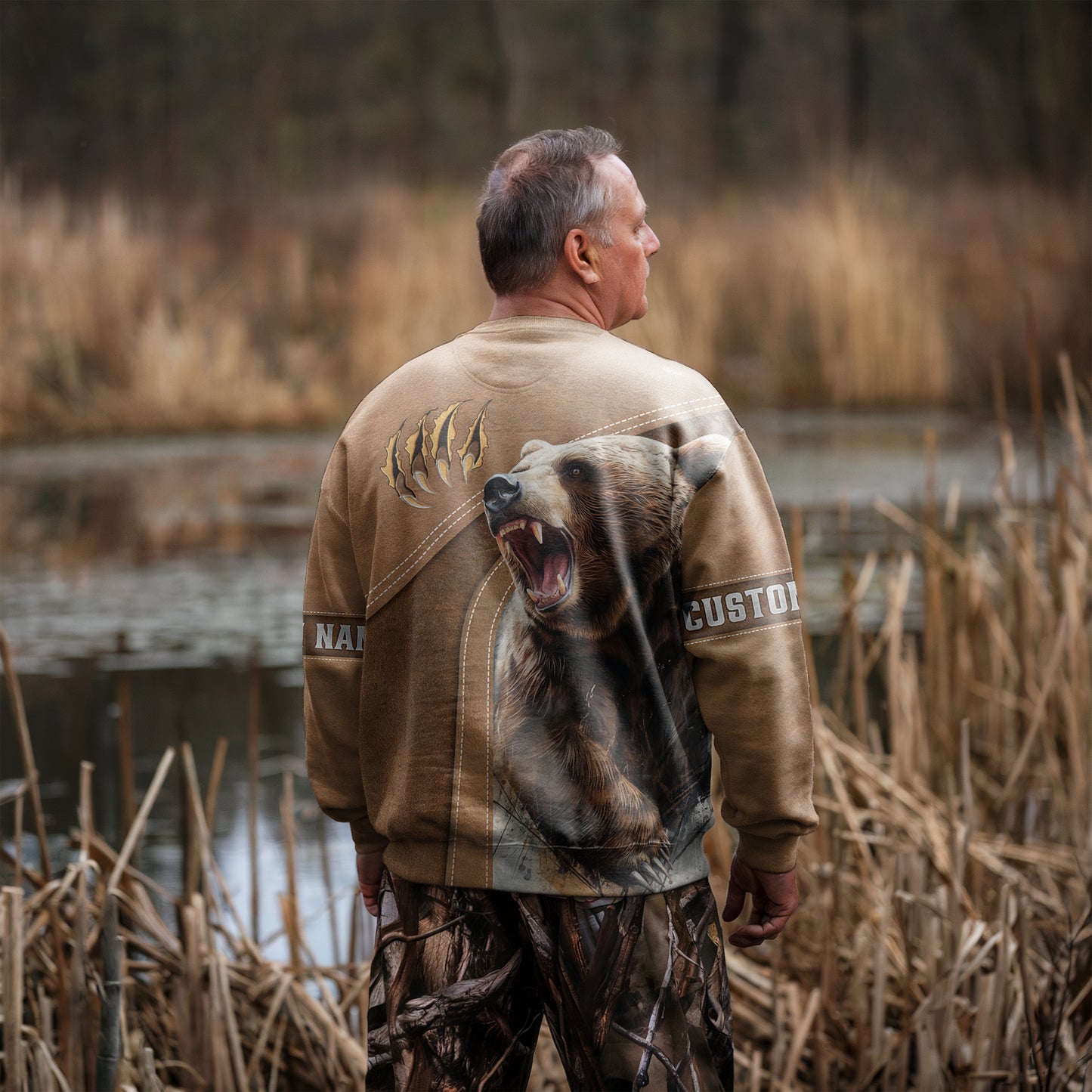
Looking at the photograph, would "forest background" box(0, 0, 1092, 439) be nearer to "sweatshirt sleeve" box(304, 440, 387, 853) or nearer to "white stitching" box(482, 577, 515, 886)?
"sweatshirt sleeve" box(304, 440, 387, 853)

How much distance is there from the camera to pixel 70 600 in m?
3.48

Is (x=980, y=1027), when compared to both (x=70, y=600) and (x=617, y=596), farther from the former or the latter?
(x=70, y=600)

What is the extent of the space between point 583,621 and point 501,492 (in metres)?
0.10

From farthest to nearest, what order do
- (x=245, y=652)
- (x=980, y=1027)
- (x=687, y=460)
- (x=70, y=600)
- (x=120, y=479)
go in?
(x=120, y=479), (x=70, y=600), (x=245, y=652), (x=980, y=1027), (x=687, y=460)

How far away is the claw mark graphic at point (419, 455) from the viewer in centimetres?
86

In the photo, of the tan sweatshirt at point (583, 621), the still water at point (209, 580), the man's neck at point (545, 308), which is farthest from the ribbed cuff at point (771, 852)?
the still water at point (209, 580)

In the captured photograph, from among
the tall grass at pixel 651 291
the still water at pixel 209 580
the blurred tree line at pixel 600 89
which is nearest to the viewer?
the still water at pixel 209 580

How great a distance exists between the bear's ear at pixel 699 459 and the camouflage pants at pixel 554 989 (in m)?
0.27

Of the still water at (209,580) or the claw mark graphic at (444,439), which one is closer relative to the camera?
the claw mark graphic at (444,439)

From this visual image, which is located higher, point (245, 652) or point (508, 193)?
point (508, 193)

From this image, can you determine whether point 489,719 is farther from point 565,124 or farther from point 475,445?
point 565,124

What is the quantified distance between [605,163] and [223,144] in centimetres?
397

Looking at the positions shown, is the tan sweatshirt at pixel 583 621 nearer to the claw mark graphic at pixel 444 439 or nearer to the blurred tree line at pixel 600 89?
the claw mark graphic at pixel 444 439

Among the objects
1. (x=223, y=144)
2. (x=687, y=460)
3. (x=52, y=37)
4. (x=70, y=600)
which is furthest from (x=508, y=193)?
(x=223, y=144)
